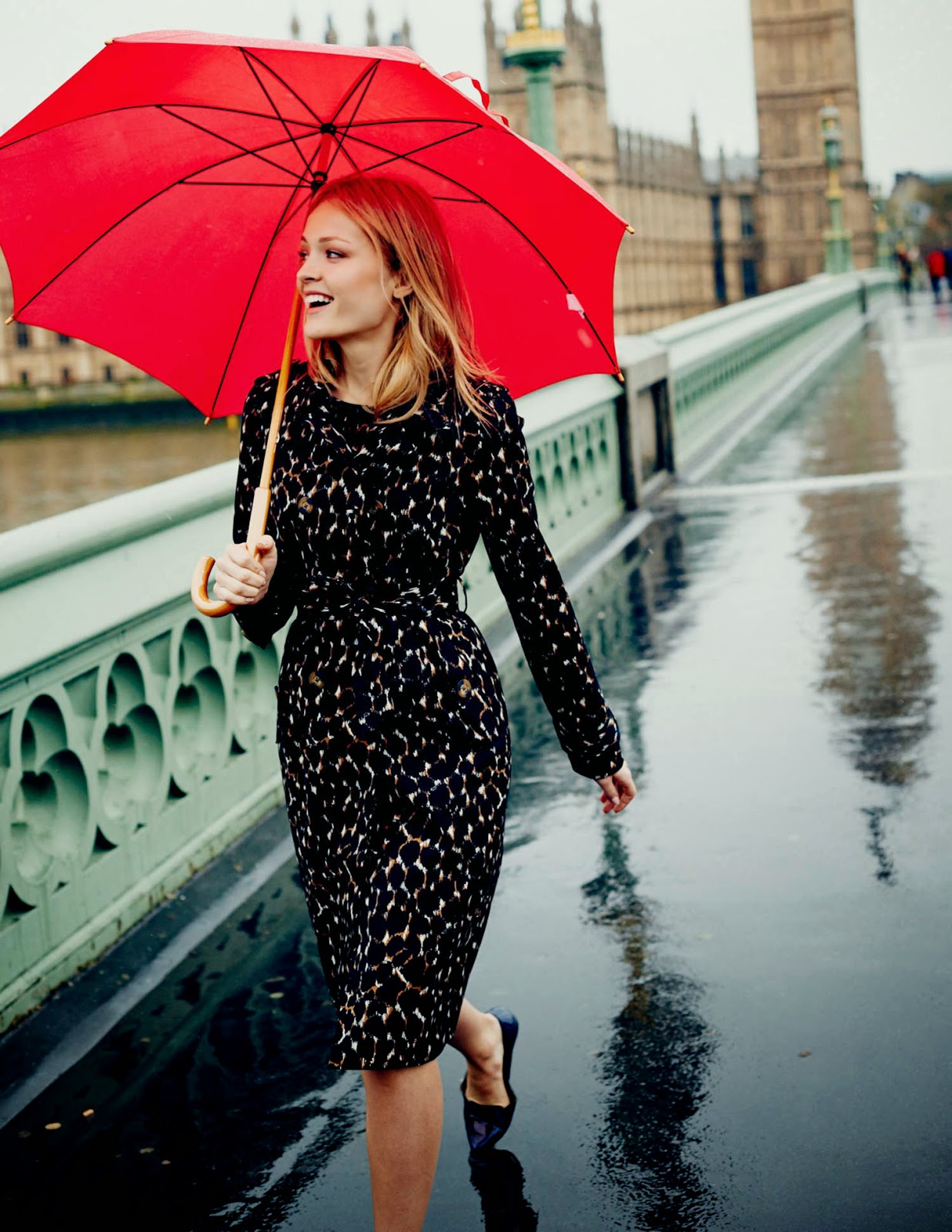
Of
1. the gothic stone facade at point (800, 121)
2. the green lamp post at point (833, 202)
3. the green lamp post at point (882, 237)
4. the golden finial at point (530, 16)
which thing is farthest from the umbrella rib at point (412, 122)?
the gothic stone facade at point (800, 121)

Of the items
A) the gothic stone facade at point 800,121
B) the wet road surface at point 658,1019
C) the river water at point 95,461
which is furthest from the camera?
the gothic stone facade at point 800,121

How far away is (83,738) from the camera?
3758 mm

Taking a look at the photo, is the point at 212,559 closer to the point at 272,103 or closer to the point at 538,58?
the point at 272,103

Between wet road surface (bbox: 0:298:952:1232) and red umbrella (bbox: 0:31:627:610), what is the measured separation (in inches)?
50.3

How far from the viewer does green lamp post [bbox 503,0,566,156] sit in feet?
32.2

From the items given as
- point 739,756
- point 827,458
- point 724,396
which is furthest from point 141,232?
point 724,396

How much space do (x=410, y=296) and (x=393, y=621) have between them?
0.49 metres

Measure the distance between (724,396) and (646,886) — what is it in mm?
12560

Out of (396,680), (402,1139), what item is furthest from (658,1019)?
(396,680)

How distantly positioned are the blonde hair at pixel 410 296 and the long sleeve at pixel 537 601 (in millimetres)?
78

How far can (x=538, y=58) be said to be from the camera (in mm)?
10008

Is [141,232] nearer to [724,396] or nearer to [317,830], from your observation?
[317,830]

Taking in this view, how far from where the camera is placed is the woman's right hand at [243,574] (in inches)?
95.6

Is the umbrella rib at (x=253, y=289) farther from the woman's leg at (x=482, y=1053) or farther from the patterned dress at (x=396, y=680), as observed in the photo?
the woman's leg at (x=482, y=1053)
